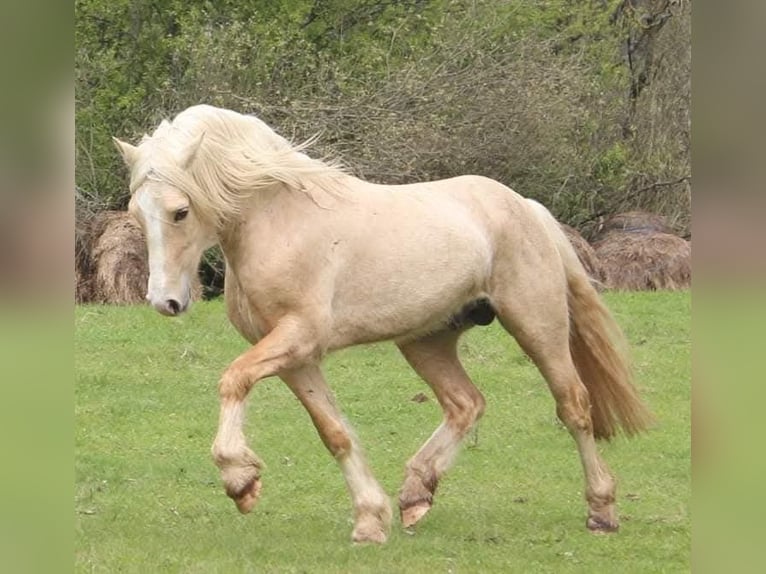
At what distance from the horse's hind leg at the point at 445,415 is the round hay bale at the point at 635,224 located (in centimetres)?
956

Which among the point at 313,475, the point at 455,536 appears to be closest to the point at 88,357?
the point at 313,475

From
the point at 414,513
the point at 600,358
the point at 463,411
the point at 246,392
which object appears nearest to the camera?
the point at 246,392

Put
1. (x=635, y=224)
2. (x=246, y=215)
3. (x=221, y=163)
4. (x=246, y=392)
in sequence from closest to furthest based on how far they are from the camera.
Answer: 1. (x=246, y=392)
2. (x=221, y=163)
3. (x=246, y=215)
4. (x=635, y=224)

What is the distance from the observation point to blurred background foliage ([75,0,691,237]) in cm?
1529

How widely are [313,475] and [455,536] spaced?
195 centimetres

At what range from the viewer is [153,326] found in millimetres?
12484

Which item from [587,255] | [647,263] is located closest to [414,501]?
[587,255]

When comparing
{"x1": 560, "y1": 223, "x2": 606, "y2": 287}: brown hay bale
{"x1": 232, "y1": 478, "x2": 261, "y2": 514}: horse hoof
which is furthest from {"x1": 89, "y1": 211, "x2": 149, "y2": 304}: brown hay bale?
{"x1": 232, "y1": 478, "x2": 261, "y2": 514}: horse hoof

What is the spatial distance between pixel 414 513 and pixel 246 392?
1396mm

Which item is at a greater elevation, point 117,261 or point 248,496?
point 248,496

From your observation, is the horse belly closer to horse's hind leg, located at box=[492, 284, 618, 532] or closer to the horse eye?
horse's hind leg, located at box=[492, 284, 618, 532]

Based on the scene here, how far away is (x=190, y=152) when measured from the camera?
5207 millimetres

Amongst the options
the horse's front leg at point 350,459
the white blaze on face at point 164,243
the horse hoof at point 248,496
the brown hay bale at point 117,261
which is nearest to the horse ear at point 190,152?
the white blaze on face at point 164,243

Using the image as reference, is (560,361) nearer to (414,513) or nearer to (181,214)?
(414,513)
